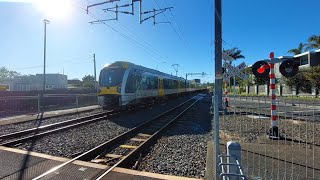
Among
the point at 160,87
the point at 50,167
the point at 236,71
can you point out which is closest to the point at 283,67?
the point at 236,71

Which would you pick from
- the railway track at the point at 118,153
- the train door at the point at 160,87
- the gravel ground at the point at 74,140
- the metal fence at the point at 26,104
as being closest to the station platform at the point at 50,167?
the railway track at the point at 118,153

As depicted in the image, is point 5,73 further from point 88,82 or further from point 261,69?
point 261,69

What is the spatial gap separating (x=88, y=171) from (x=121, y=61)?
12.4 metres

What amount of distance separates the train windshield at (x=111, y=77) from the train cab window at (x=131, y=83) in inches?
21.9

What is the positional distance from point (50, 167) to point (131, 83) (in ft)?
38.4

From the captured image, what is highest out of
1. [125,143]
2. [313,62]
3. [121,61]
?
[121,61]

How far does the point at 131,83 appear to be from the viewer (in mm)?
16734

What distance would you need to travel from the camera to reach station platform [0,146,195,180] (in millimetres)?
4645

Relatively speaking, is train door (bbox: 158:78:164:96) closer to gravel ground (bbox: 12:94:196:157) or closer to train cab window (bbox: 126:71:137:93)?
train cab window (bbox: 126:71:137:93)

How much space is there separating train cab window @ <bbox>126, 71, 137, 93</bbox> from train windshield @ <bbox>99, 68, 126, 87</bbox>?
1.82 feet

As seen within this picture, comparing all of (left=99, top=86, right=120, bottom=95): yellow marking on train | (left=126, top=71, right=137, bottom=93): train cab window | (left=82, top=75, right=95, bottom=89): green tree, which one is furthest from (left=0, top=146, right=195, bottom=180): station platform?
(left=82, top=75, right=95, bottom=89): green tree

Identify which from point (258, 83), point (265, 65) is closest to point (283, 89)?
point (258, 83)

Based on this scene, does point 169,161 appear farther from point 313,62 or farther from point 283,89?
point 283,89

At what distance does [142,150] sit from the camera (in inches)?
276
